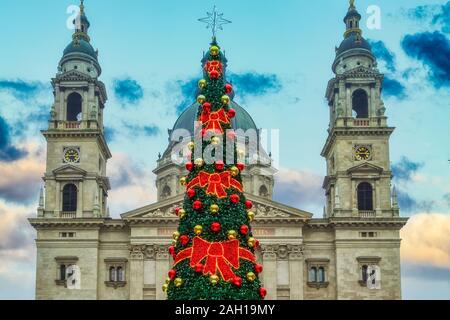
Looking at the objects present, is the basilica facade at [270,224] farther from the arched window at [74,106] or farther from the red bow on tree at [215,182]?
the red bow on tree at [215,182]

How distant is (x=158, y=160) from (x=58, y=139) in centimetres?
1547

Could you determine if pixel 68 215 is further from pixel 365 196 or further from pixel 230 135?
pixel 230 135

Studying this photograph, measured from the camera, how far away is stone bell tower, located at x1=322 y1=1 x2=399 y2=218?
222 feet

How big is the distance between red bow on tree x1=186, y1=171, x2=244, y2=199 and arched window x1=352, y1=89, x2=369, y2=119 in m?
42.6

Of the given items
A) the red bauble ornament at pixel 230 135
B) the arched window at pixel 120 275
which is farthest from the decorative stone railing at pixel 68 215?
the red bauble ornament at pixel 230 135

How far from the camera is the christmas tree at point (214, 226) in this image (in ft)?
91.0

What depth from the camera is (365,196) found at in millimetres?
68000

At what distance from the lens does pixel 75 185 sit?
6862 centimetres

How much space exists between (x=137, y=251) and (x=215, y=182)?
129 feet

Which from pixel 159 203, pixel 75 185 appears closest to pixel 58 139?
pixel 75 185

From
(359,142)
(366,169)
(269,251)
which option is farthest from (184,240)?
(359,142)

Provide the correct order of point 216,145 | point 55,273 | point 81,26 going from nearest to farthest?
point 216,145, point 55,273, point 81,26

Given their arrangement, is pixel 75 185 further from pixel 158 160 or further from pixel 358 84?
pixel 358 84
